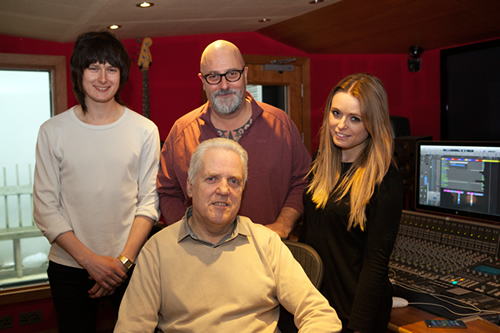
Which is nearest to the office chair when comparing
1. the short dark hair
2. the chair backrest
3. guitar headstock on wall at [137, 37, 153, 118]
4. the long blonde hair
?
the chair backrest

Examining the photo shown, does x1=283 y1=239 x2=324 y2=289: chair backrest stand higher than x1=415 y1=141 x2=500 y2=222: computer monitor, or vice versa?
x1=415 y1=141 x2=500 y2=222: computer monitor

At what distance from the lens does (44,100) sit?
3693 millimetres

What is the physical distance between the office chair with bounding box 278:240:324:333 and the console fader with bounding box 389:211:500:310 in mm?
646

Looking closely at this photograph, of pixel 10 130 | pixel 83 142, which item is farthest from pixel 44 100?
pixel 83 142

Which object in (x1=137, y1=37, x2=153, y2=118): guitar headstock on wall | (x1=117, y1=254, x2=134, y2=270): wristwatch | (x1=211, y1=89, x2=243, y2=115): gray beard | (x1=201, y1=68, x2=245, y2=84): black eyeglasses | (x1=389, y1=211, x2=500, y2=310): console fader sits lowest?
(x1=389, y1=211, x2=500, y2=310): console fader

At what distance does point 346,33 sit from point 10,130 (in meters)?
3.05

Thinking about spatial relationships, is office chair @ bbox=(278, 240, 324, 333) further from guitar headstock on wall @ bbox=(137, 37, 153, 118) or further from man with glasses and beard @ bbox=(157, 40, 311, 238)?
guitar headstock on wall @ bbox=(137, 37, 153, 118)

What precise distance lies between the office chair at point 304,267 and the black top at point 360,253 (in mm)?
71

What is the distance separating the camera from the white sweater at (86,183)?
1762 mm

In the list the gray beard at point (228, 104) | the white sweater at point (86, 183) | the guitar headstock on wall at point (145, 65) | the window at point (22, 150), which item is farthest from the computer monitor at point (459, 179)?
the window at point (22, 150)

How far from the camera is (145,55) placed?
12.1 feet

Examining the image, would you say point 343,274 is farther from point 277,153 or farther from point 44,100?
point 44,100

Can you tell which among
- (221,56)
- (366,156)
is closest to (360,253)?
(366,156)

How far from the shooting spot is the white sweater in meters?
1.76
